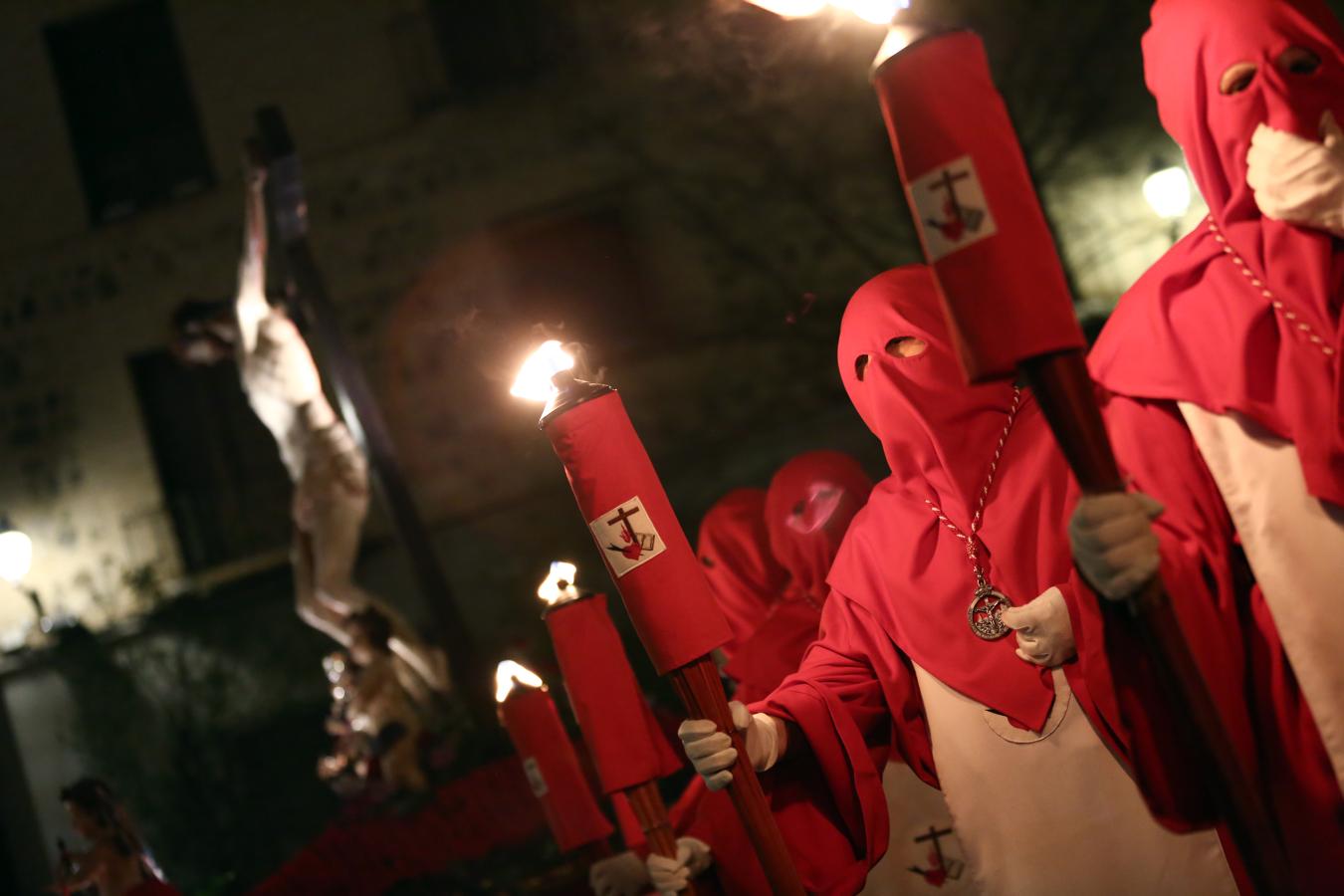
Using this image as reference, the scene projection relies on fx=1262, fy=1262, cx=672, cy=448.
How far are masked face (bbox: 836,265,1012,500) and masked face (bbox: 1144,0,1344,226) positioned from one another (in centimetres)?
64

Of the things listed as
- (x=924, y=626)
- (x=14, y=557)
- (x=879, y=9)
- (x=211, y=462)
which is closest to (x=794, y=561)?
(x=924, y=626)

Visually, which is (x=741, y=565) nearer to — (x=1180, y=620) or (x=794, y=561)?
(x=794, y=561)

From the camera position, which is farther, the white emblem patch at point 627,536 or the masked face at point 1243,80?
the white emblem patch at point 627,536

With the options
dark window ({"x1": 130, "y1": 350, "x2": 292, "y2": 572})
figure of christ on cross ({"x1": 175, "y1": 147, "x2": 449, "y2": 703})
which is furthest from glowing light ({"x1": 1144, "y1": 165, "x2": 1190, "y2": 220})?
dark window ({"x1": 130, "y1": 350, "x2": 292, "y2": 572})

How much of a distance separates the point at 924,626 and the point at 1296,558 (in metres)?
0.91

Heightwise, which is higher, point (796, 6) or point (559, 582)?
point (796, 6)

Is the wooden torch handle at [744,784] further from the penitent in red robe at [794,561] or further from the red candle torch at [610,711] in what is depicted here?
the penitent in red robe at [794,561]

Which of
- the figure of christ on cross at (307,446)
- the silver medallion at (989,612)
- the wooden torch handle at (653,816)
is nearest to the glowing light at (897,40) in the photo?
the silver medallion at (989,612)

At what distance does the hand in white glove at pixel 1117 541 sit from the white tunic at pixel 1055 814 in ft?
3.11

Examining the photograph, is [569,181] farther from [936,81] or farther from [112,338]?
[936,81]

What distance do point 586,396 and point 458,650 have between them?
4.95 m

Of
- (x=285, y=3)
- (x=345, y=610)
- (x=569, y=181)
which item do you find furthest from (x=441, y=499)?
(x=285, y=3)

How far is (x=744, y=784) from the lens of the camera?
2.71m

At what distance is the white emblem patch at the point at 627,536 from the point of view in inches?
103
